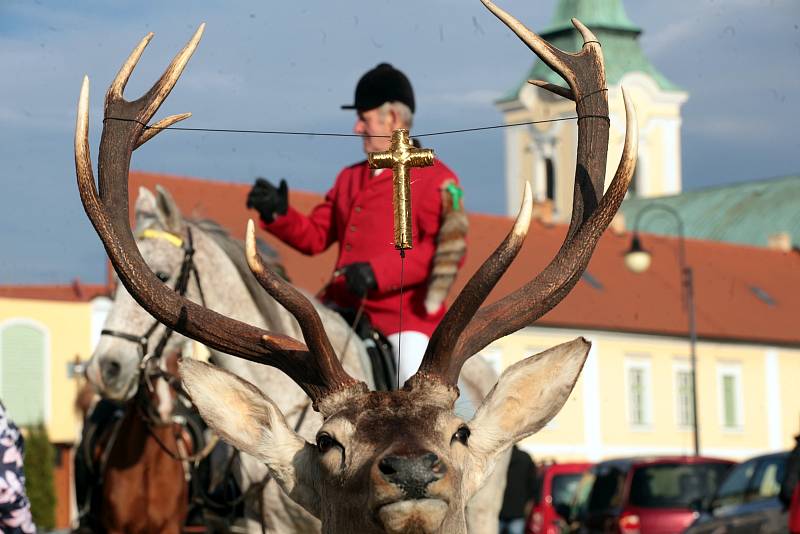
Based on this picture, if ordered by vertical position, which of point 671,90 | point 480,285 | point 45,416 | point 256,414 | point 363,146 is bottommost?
point 45,416

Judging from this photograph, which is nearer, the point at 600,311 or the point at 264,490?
the point at 264,490

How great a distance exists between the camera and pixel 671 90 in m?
90.8

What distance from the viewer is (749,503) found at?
17719mm

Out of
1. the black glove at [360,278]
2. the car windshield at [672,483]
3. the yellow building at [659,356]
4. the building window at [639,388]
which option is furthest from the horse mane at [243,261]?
the building window at [639,388]

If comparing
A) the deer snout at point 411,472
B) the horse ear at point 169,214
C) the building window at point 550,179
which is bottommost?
the deer snout at point 411,472

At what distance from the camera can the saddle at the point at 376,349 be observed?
883 centimetres

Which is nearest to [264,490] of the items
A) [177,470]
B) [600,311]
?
[177,470]

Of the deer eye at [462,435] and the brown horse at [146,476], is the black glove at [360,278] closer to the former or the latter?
the deer eye at [462,435]

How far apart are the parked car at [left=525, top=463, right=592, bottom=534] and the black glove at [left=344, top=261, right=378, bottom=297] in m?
18.0

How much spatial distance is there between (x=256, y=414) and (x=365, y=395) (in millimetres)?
448

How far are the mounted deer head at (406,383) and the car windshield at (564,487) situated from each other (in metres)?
21.7

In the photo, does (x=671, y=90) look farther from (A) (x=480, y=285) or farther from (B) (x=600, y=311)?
(A) (x=480, y=285)

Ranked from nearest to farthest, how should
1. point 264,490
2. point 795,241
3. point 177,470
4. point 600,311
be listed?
point 264,490
point 177,470
point 600,311
point 795,241

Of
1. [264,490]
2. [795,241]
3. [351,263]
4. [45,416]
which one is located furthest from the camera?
[795,241]
